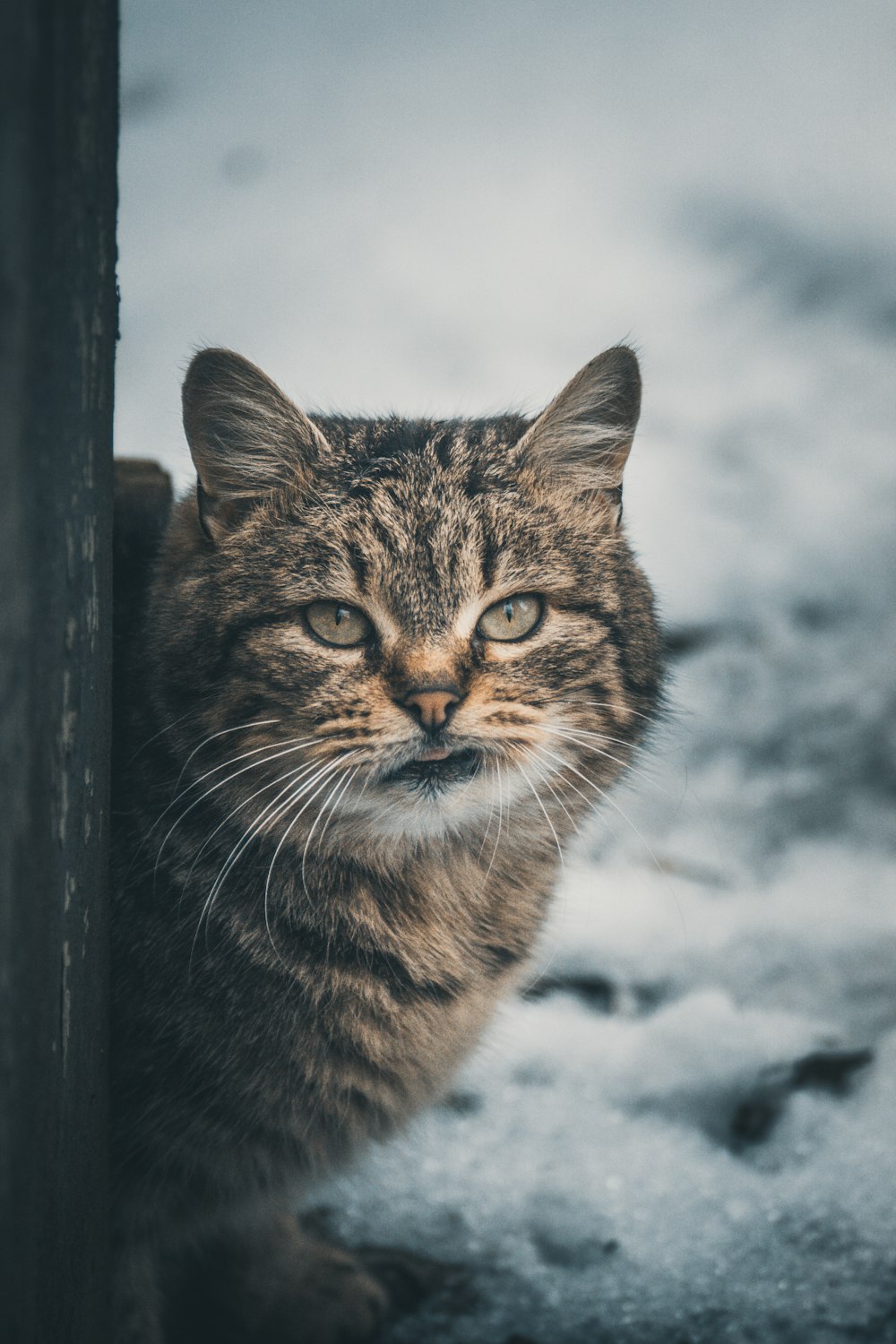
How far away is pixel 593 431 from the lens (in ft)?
4.76

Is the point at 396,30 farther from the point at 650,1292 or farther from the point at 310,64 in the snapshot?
the point at 650,1292

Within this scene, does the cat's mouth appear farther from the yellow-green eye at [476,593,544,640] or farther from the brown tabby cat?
the yellow-green eye at [476,593,544,640]

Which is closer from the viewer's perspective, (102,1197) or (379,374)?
(102,1197)

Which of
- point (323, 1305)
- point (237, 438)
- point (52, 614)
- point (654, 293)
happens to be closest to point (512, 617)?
point (237, 438)

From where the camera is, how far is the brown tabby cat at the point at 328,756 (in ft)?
4.11

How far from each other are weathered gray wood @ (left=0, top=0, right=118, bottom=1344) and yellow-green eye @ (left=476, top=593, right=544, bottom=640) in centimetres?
49

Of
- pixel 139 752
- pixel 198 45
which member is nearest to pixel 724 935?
pixel 139 752

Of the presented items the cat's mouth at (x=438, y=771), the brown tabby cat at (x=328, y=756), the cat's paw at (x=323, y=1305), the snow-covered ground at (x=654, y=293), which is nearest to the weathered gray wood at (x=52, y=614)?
the brown tabby cat at (x=328, y=756)

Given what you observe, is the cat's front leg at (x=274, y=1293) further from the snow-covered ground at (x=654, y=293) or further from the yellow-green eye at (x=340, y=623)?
the yellow-green eye at (x=340, y=623)

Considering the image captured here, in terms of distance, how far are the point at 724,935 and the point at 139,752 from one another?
1318 millimetres

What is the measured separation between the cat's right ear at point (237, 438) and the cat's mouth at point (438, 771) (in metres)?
0.39

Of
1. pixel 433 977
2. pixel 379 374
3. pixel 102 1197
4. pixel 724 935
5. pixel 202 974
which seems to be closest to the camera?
pixel 102 1197

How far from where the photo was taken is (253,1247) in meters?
1.64

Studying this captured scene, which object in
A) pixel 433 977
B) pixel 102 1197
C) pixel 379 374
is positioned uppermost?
pixel 379 374
